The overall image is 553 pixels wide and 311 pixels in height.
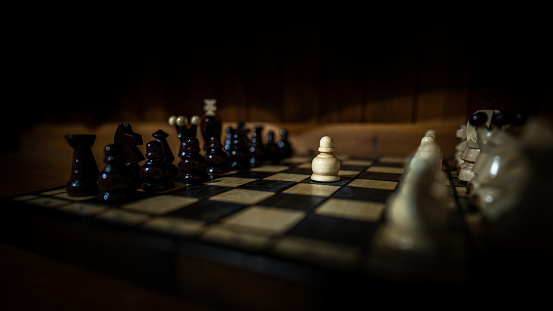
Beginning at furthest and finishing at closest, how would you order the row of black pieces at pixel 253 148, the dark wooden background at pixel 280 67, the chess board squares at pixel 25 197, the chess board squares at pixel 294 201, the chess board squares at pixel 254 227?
the dark wooden background at pixel 280 67 < the row of black pieces at pixel 253 148 < the chess board squares at pixel 25 197 < the chess board squares at pixel 294 201 < the chess board squares at pixel 254 227

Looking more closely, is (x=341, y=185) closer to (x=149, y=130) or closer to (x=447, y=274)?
(x=447, y=274)

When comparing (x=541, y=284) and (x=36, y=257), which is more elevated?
(x=541, y=284)

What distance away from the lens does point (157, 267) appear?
618 mm

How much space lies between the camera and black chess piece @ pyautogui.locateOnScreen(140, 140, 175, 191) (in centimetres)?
102

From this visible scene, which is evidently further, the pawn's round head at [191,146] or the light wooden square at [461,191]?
the pawn's round head at [191,146]

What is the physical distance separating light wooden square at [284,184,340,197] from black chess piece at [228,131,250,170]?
502mm

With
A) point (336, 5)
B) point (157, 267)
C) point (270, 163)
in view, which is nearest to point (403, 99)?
point (336, 5)

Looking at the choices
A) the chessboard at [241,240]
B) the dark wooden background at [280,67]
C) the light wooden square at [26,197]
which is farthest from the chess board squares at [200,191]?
the dark wooden background at [280,67]

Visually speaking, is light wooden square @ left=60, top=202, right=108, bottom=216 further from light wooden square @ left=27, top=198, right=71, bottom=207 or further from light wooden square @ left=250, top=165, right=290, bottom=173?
light wooden square @ left=250, top=165, right=290, bottom=173

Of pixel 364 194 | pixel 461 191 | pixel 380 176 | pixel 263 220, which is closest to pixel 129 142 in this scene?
pixel 263 220

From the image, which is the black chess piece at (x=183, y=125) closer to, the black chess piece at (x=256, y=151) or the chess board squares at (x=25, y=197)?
the black chess piece at (x=256, y=151)

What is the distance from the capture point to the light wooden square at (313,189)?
0.98 m

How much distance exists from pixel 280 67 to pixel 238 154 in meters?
1.37

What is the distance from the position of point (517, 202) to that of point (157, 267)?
2.54 ft
